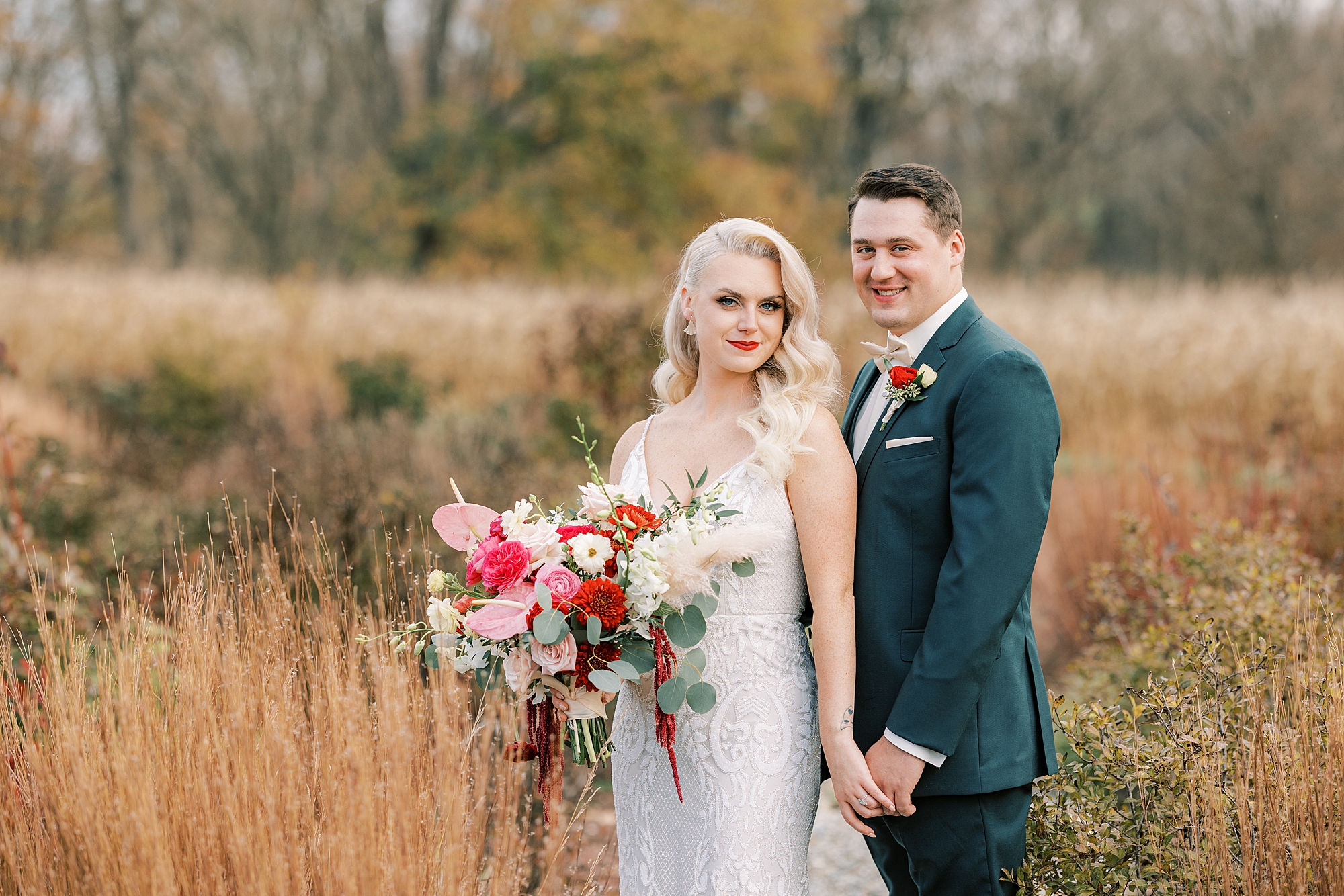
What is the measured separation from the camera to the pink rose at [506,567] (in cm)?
231

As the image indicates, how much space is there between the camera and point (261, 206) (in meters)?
27.3

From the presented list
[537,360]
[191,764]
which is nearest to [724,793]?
[191,764]

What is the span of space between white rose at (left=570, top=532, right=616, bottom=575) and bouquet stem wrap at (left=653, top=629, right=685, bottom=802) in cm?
23

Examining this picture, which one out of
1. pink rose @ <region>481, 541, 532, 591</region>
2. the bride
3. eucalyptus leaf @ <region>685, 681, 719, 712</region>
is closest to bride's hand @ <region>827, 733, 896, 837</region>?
the bride

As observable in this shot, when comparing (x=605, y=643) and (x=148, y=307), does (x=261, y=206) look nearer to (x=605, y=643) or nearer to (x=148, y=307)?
(x=148, y=307)

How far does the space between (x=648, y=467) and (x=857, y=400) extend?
64 cm

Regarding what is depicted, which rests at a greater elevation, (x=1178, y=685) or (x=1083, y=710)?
(x=1178, y=685)

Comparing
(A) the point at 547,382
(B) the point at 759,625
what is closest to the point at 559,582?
(B) the point at 759,625

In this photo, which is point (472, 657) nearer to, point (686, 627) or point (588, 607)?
point (588, 607)

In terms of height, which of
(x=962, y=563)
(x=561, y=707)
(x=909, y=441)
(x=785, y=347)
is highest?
(x=785, y=347)

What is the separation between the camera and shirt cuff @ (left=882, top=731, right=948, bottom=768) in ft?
7.56

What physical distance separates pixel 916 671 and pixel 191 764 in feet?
5.42

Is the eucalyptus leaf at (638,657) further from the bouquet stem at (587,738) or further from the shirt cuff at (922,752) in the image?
the shirt cuff at (922,752)

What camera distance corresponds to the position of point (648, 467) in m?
2.88
